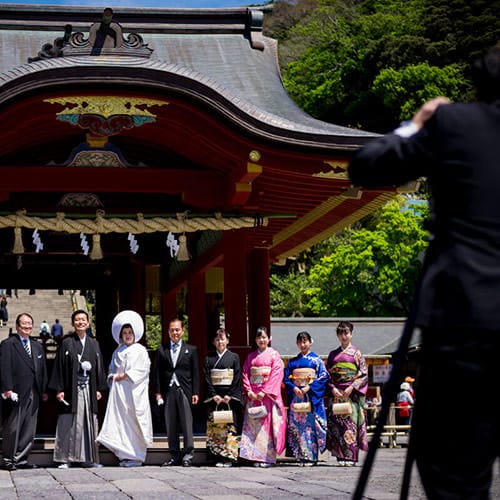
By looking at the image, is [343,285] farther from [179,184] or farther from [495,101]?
[495,101]

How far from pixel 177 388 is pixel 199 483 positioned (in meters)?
2.26

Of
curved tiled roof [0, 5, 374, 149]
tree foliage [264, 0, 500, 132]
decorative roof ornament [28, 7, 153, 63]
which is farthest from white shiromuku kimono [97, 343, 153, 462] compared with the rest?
tree foliage [264, 0, 500, 132]

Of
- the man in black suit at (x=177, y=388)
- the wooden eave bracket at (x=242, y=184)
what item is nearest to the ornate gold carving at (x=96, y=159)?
the wooden eave bracket at (x=242, y=184)

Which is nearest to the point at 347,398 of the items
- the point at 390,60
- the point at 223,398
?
the point at 223,398

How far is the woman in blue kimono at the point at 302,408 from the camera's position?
9320 millimetres

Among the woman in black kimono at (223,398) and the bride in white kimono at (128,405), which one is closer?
the bride in white kimono at (128,405)

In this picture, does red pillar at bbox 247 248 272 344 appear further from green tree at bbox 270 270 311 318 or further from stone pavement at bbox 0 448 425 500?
green tree at bbox 270 270 311 318

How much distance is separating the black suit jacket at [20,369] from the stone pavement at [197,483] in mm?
727

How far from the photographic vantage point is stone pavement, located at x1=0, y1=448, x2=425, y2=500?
6105 mm

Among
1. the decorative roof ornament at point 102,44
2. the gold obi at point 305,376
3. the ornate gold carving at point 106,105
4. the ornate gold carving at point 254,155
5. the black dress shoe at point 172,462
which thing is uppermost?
the decorative roof ornament at point 102,44

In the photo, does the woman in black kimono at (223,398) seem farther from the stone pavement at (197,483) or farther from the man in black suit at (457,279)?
the man in black suit at (457,279)

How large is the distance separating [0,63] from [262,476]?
22.2 feet

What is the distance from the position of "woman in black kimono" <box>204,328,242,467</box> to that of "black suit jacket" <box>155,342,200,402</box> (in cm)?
13

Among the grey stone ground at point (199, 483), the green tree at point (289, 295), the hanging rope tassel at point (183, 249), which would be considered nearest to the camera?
the grey stone ground at point (199, 483)
